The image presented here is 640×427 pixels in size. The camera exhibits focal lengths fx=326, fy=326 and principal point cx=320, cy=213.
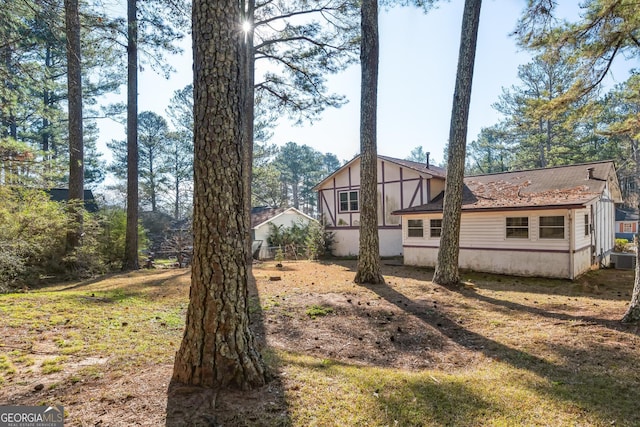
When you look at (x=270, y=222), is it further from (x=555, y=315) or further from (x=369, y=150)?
(x=555, y=315)

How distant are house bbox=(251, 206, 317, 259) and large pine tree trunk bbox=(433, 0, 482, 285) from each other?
40.4ft

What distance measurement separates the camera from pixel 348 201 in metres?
18.1

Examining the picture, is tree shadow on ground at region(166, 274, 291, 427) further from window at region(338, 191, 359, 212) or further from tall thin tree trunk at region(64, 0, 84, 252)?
window at region(338, 191, 359, 212)

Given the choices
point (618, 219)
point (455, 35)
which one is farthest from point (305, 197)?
point (455, 35)

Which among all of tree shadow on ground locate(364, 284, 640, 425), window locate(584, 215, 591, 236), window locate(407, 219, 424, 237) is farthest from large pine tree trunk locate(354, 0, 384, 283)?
window locate(584, 215, 591, 236)

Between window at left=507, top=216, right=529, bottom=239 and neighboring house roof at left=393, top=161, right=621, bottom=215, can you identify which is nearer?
neighboring house roof at left=393, top=161, right=621, bottom=215

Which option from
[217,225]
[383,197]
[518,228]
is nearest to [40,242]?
[217,225]

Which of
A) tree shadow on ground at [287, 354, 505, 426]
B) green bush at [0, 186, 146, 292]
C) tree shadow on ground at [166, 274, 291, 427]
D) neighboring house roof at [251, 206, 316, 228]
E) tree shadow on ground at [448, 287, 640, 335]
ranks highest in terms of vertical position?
neighboring house roof at [251, 206, 316, 228]

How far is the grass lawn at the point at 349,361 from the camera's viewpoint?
225cm

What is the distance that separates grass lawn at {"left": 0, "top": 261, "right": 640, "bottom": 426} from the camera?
2254mm

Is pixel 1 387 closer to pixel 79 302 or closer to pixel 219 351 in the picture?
pixel 219 351

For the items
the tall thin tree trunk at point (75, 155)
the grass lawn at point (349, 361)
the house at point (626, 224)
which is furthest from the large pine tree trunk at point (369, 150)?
the house at point (626, 224)

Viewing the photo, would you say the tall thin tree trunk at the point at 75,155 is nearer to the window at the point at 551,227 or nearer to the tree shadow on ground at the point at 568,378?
the tree shadow on ground at the point at 568,378

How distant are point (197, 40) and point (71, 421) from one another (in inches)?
110
